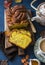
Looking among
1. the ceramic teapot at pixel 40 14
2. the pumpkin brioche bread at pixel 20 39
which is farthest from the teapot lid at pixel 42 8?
the pumpkin brioche bread at pixel 20 39

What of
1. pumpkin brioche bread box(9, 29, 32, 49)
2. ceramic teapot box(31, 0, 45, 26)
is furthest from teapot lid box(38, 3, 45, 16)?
pumpkin brioche bread box(9, 29, 32, 49)

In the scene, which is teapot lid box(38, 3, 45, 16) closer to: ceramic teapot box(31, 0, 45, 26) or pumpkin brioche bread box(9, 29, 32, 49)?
ceramic teapot box(31, 0, 45, 26)

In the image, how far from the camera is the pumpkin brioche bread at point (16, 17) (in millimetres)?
1143

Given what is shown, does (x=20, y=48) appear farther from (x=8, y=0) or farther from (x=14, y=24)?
(x=8, y=0)

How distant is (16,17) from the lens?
3.76ft

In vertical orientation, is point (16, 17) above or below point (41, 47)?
above

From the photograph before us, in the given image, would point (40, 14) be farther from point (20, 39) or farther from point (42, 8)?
point (20, 39)

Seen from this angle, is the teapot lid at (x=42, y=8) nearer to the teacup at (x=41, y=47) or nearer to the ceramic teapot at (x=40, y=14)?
the ceramic teapot at (x=40, y=14)

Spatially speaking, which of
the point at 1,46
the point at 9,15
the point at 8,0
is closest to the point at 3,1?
the point at 8,0

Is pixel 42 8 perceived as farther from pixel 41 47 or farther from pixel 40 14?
pixel 41 47

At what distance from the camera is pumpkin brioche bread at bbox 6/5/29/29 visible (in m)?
1.14

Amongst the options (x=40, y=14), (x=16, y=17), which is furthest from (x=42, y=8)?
(x=16, y=17)

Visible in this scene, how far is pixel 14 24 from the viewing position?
1.14 meters

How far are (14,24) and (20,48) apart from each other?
0.12 m
